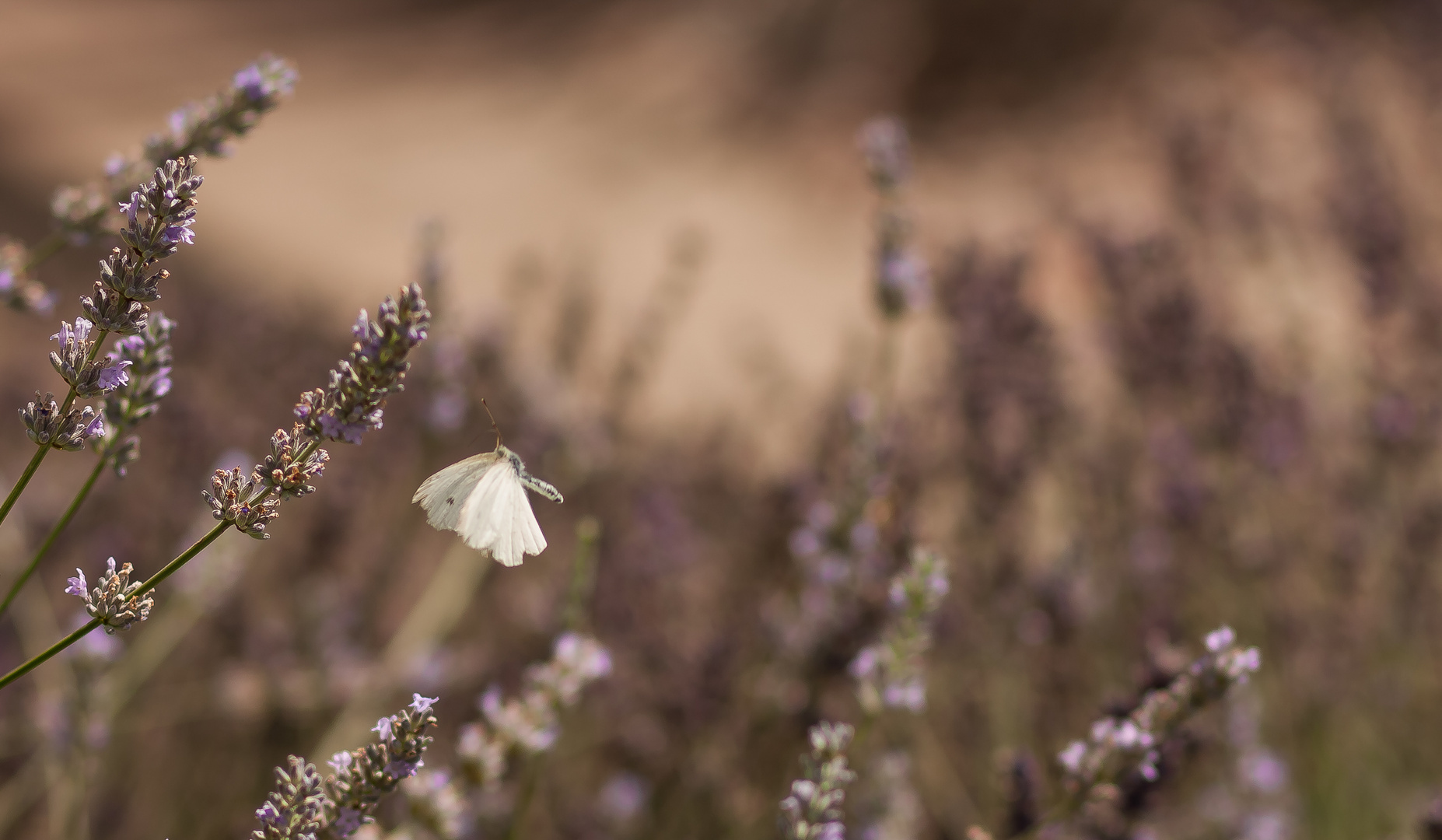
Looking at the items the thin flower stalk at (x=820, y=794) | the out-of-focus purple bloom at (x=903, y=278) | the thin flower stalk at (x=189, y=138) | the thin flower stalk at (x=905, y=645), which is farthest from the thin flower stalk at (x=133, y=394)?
the out-of-focus purple bloom at (x=903, y=278)

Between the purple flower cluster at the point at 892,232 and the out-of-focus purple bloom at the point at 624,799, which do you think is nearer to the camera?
the purple flower cluster at the point at 892,232

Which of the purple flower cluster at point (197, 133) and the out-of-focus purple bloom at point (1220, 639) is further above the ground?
the purple flower cluster at point (197, 133)

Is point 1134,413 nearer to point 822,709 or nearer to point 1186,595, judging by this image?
point 1186,595

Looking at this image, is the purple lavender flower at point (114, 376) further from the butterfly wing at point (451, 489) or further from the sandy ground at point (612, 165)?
the sandy ground at point (612, 165)

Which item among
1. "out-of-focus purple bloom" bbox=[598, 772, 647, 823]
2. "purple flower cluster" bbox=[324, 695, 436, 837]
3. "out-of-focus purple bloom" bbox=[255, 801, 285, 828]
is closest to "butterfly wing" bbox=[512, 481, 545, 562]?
"purple flower cluster" bbox=[324, 695, 436, 837]

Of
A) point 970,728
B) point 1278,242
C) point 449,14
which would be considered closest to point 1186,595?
point 970,728

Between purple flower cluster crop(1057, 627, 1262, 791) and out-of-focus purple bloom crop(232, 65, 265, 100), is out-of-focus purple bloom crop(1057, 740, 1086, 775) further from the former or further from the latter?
out-of-focus purple bloom crop(232, 65, 265, 100)

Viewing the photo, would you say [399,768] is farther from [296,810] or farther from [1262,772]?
[1262,772]
